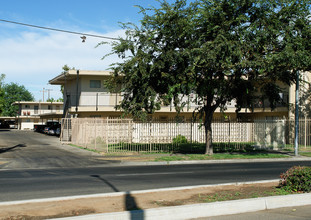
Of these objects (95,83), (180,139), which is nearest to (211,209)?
(180,139)

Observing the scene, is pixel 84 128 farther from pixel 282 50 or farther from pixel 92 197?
pixel 92 197

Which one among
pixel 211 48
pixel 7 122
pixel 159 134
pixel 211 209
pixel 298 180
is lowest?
pixel 211 209

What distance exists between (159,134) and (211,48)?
24.8 feet

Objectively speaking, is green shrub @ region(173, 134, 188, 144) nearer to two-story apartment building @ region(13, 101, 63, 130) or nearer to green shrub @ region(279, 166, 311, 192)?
green shrub @ region(279, 166, 311, 192)

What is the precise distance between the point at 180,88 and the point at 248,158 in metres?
5.74

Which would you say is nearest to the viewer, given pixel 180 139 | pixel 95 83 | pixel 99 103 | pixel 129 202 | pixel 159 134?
pixel 129 202

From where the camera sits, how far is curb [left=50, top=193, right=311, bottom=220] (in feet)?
21.0

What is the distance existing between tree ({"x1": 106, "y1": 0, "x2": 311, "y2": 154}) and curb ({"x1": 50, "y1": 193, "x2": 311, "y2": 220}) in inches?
374

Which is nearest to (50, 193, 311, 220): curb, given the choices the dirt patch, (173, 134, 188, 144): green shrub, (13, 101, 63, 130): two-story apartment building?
the dirt patch

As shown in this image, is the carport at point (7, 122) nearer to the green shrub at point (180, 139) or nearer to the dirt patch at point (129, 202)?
the green shrub at point (180, 139)

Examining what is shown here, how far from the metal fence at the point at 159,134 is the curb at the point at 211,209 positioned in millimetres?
11837

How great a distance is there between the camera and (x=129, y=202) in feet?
25.1

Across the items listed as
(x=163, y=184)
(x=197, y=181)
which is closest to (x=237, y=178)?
(x=197, y=181)

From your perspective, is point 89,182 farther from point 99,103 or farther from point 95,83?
point 95,83
